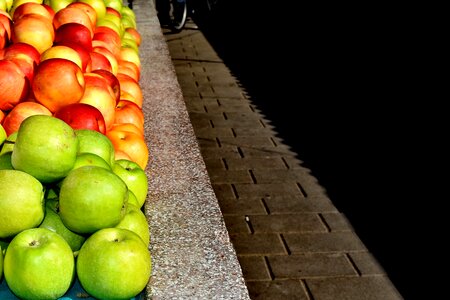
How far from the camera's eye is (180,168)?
3.04m

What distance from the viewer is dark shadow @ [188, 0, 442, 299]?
13.2ft

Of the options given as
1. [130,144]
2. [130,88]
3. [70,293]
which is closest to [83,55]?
[130,88]

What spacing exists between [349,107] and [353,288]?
10.6ft

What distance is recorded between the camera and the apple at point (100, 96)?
Result: 281cm

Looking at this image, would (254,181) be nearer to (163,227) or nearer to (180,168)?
(180,168)

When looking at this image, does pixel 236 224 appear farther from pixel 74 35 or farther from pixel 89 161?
pixel 89 161

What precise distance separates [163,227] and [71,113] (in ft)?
2.07

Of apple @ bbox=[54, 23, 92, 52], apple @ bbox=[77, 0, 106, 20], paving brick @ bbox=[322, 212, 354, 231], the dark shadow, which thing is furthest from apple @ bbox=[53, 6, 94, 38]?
the dark shadow

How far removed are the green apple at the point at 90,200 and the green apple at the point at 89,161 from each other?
0.12 meters

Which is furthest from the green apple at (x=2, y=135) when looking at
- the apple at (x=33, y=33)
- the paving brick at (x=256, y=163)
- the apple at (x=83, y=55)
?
the paving brick at (x=256, y=163)

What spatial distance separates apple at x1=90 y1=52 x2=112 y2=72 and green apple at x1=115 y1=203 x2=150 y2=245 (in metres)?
1.28

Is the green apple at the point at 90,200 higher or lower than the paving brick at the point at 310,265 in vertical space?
higher

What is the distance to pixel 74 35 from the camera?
3326 mm

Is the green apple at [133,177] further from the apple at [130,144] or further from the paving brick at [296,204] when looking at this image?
the paving brick at [296,204]
